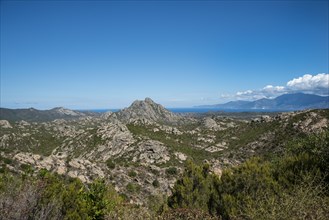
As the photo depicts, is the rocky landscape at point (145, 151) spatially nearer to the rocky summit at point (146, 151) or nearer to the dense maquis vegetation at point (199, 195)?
the rocky summit at point (146, 151)

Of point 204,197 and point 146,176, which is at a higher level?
point 204,197

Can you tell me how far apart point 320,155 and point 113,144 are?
58130 millimetres

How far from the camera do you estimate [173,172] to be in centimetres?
4228

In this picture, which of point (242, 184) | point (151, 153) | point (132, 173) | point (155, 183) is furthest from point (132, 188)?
point (151, 153)

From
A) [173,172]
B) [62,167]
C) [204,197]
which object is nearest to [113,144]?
[173,172]

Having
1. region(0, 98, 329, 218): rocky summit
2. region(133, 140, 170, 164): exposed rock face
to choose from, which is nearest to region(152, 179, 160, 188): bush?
region(0, 98, 329, 218): rocky summit

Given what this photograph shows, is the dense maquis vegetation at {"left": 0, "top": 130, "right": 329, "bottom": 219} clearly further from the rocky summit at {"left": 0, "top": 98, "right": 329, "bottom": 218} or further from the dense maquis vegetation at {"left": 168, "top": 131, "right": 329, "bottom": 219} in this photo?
the rocky summit at {"left": 0, "top": 98, "right": 329, "bottom": 218}

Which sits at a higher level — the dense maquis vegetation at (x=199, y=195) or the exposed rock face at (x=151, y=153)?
the dense maquis vegetation at (x=199, y=195)

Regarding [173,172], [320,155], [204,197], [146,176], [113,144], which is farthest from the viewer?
[113,144]

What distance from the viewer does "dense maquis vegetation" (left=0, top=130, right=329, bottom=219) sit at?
1155 centimetres

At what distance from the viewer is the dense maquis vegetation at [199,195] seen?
11.5 m

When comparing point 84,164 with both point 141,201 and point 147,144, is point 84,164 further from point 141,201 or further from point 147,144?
point 147,144

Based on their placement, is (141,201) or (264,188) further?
(141,201)

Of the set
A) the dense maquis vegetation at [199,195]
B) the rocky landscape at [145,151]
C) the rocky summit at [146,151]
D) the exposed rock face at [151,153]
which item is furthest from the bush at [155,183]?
the exposed rock face at [151,153]
